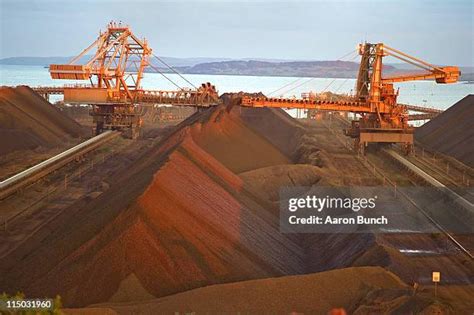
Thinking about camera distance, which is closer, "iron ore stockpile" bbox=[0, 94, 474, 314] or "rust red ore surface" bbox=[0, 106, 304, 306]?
"iron ore stockpile" bbox=[0, 94, 474, 314]

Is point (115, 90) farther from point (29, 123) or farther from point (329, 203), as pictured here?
point (329, 203)

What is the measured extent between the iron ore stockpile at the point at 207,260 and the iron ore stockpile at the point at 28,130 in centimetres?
1883

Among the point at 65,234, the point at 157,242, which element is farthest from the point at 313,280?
the point at 65,234

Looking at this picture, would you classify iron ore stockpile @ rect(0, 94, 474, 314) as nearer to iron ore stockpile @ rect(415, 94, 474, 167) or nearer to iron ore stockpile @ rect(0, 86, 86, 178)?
iron ore stockpile @ rect(0, 86, 86, 178)

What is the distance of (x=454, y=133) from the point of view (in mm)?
59750

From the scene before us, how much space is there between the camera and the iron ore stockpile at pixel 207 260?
16.5 m

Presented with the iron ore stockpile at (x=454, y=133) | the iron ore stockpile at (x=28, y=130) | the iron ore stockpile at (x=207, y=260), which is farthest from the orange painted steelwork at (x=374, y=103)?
the iron ore stockpile at (x=207, y=260)

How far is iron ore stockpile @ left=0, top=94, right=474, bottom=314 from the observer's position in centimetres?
1645

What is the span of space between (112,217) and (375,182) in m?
20.8

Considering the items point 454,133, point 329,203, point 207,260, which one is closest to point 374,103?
point 454,133

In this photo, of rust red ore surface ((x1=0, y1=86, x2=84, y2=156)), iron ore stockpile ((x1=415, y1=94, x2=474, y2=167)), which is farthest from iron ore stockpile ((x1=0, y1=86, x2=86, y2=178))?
iron ore stockpile ((x1=415, y1=94, x2=474, y2=167))

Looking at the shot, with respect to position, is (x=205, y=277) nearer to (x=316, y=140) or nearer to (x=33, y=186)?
(x=33, y=186)

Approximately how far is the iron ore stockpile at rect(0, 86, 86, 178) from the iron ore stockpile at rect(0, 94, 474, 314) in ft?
61.8

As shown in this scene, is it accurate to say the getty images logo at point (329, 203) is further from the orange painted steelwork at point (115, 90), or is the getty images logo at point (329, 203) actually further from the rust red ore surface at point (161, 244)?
the orange painted steelwork at point (115, 90)
